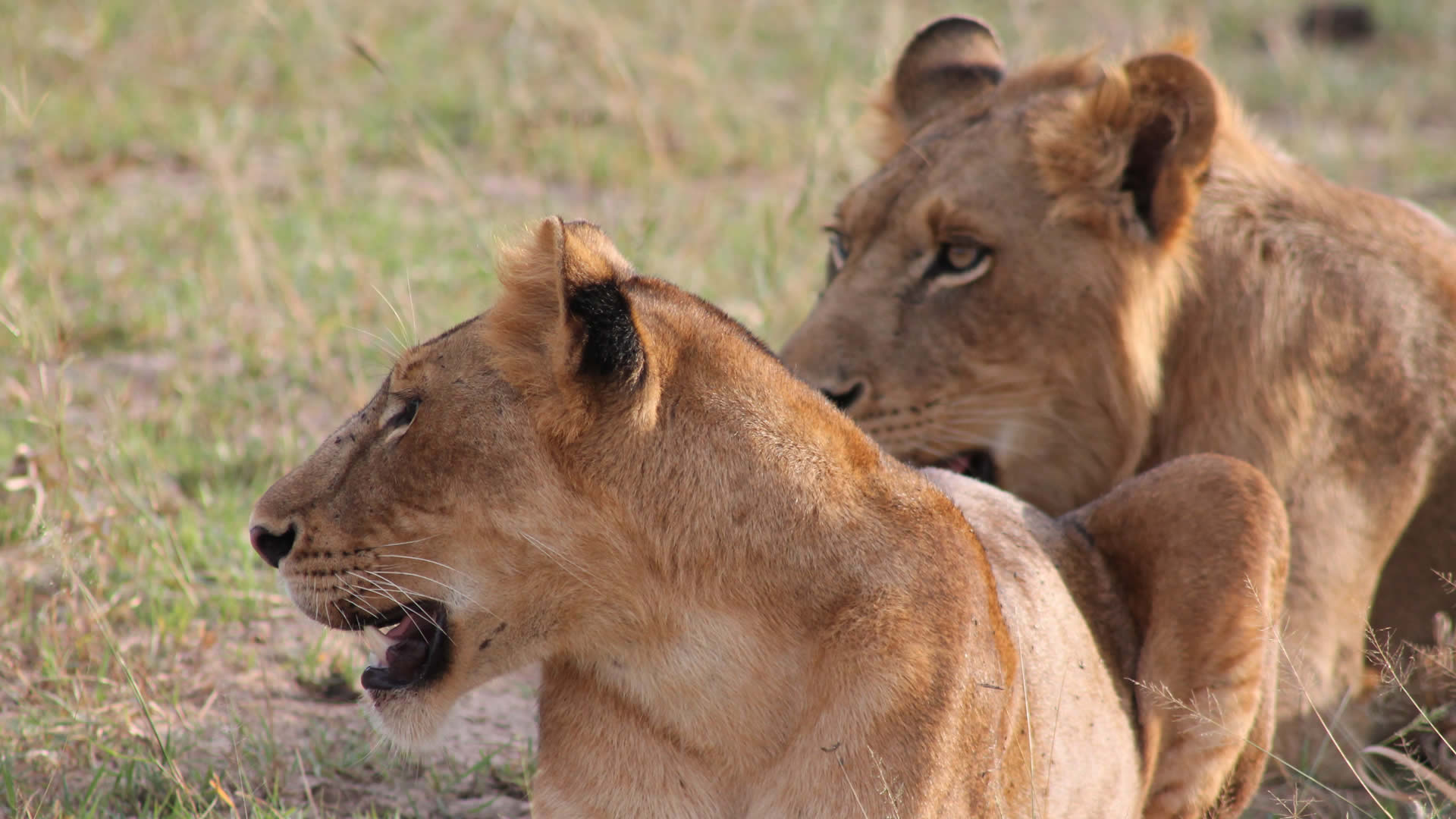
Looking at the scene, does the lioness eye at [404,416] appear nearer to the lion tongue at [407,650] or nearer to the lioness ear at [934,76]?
the lion tongue at [407,650]

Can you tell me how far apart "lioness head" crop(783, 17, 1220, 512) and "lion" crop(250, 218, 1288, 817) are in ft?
3.93

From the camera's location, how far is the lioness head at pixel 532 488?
2.68m

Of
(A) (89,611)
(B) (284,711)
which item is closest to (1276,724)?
(B) (284,711)

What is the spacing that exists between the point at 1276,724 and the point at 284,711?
2288mm

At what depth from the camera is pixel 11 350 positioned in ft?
18.1

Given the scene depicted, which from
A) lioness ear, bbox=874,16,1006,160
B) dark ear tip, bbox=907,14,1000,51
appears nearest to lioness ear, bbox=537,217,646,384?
lioness ear, bbox=874,16,1006,160

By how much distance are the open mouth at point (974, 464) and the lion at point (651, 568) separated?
1289 millimetres

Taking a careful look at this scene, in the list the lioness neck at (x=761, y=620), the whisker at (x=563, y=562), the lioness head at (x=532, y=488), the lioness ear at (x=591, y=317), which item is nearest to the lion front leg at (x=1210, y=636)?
the lioness neck at (x=761, y=620)

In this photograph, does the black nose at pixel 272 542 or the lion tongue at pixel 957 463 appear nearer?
the black nose at pixel 272 542

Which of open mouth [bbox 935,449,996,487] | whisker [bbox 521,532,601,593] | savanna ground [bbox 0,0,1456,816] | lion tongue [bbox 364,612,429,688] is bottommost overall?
savanna ground [bbox 0,0,1456,816]

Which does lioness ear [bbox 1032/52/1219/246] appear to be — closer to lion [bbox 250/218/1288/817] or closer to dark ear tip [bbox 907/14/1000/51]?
dark ear tip [bbox 907/14/1000/51]

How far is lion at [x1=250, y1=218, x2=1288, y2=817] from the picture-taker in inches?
105

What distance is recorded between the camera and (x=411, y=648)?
9.42ft

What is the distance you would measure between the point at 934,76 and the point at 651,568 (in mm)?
2569
